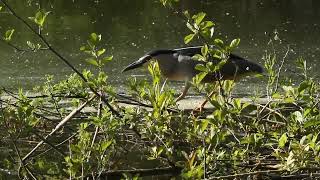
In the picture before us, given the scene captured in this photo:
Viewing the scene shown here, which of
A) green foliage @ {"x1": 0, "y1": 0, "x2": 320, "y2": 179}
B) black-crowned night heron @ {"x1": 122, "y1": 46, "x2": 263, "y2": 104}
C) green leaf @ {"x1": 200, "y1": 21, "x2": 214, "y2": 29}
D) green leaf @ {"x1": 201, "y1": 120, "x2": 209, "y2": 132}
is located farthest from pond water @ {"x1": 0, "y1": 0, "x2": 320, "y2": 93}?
green leaf @ {"x1": 201, "y1": 120, "x2": 209, "y2": 132}

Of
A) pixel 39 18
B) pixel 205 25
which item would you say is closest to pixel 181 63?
pixel 39 18

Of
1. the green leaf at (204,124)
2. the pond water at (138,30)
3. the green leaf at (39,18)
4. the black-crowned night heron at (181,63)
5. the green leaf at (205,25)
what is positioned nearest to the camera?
the green leaf at (204,124)

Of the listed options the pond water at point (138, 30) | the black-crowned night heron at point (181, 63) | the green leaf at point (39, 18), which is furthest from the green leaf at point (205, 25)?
the black-crowned night heron at point (181, 63)

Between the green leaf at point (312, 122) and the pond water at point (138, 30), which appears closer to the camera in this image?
the green leaf at point (312, 122)

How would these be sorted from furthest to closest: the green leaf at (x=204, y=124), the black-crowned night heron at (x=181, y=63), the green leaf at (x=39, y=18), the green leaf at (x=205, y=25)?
1. the black-crowned night heron at (x=181, y=63)
2. the green leaf at (x=39, y=18)
3. the green leaf at (x=205, y=25)
4. the green leaf at (x=204, y=124)

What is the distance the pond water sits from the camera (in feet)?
23.6

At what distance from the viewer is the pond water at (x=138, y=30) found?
7.18m

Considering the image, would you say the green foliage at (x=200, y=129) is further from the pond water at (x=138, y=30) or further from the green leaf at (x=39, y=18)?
the pond water at (x=138, y=30)

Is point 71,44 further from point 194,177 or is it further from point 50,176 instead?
point 194,177

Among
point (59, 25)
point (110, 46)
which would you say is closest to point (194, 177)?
point (110, 46)

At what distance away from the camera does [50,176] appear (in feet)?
11.2

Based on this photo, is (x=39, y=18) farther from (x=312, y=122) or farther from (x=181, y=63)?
(x=181, y=63)

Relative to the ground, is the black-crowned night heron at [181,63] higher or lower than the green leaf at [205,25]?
higher

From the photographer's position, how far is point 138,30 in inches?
403
